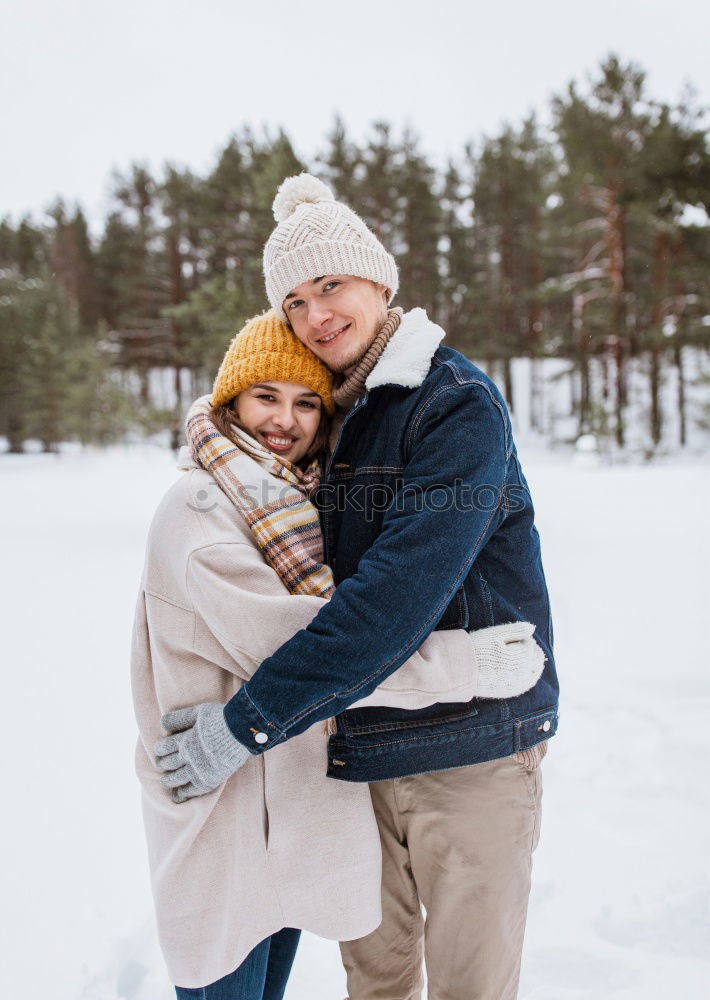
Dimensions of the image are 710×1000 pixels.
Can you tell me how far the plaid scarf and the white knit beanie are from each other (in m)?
0.50

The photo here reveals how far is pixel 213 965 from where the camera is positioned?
5.01 feet

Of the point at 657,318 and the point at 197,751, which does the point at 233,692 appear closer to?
the point at 197,751

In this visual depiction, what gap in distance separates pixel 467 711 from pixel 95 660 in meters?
4.42

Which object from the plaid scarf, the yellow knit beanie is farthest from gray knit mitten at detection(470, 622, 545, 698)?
the yellow knit beanie

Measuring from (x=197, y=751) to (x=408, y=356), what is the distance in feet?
3.53

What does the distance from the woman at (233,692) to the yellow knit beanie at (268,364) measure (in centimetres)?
19

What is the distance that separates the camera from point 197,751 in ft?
4.63

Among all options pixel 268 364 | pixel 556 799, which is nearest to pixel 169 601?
pixel 268 364

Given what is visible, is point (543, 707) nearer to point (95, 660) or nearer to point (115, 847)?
point (115, 847)

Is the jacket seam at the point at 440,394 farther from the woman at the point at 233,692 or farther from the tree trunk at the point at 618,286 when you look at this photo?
the tree trunk at the point at 618,286

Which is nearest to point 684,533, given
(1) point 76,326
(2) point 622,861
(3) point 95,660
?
(2) point 622,861

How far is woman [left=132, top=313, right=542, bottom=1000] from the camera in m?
1.45

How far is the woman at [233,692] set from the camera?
145 centimetres

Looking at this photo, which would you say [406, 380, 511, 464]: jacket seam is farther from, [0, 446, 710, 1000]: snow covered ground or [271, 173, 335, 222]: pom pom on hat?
[0, 446, 710, 1000]: snow covered ground
